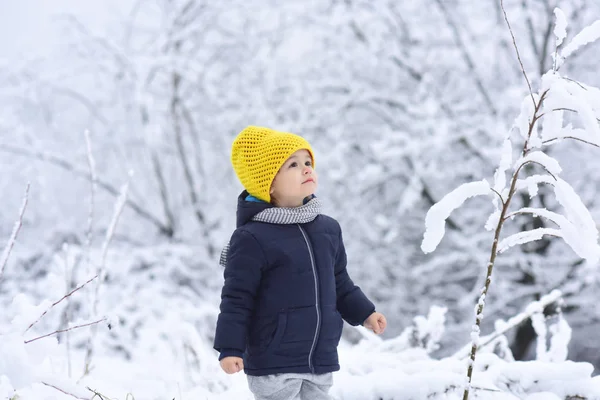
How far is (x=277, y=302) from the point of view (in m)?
1.83

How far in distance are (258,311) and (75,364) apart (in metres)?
2.47

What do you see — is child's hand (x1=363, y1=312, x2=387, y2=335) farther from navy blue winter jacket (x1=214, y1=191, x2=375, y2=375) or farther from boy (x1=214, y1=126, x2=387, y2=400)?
navy blue winter jacket (x1=214, y1=191, x2=375, y2=375)

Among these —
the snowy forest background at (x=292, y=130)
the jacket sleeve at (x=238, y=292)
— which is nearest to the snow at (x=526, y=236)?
the jacket sleeve at (x=238, y=292)

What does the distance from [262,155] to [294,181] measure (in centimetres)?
14

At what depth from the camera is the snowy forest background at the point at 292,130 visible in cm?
661


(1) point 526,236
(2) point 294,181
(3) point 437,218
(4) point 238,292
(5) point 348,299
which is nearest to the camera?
(3) point 437,218

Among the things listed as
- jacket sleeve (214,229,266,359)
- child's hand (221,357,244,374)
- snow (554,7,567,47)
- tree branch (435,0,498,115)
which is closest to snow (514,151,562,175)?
snow (554,7,567,47)

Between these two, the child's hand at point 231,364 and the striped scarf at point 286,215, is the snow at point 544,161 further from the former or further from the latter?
the child's hand at point 231,364

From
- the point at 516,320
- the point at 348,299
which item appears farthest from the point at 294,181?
the point at 516,320

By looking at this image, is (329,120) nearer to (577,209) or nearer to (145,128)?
(145,128)

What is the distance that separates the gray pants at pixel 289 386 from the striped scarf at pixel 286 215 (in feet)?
1.35

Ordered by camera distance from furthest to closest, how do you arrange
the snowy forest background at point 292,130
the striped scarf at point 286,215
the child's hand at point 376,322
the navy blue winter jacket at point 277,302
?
the snowy forest background at point 292,130 → the child's hand at point 376,322 → the striped scarf at point 286,215 → the navy blue winter jacket at point 277,302

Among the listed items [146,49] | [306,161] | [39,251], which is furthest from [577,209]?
[39,251]

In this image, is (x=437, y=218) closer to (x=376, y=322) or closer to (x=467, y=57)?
(x=376, y=322)
